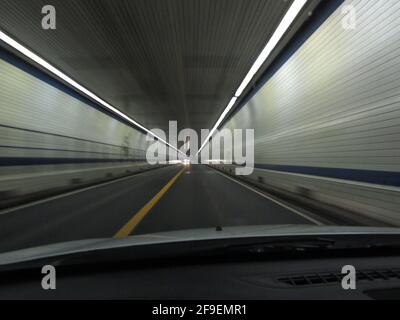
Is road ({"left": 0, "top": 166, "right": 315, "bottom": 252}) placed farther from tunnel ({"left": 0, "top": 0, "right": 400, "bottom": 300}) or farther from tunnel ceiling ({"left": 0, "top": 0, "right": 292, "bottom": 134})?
tunnel ceiling ({"left": 0, "top": 0, "right": 292, "bottom": 134})

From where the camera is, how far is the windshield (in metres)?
7.49

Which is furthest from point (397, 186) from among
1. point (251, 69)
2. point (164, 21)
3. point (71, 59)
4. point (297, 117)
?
point (71, 59)

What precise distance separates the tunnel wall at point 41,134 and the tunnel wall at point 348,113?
9224 mm

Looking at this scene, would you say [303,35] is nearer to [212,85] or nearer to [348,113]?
[348,113]

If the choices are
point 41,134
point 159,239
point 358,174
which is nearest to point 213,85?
point 41,134

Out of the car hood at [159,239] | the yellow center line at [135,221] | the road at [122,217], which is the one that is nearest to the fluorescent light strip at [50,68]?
the road at [122,217]

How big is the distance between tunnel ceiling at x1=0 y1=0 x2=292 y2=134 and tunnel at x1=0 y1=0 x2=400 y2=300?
0.06m

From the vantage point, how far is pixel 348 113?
945cm

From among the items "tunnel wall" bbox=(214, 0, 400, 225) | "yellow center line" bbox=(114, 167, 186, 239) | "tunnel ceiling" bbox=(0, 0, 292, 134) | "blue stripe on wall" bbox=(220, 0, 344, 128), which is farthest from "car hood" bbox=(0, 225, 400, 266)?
"tunnel ceiling" bbox=(0, 0, 292, 134)

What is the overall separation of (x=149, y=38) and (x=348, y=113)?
777cm

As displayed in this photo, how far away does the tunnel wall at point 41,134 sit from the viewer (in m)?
12.1

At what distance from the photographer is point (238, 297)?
7.88 ft

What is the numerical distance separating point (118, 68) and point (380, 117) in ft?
42.6
